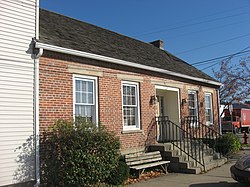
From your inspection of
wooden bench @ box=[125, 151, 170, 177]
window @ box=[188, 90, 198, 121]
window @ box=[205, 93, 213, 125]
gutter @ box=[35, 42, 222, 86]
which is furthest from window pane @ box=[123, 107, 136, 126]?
window @ box=[205, 93, 213, 125]

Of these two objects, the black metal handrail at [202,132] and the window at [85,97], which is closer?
the window at [85,97]

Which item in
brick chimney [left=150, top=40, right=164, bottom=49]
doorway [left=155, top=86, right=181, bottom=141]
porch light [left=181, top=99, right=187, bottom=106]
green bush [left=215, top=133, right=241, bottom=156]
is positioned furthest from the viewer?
brick chimney [left=150, top=40, right=164, bottom=49]

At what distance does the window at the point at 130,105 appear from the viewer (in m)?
11.6

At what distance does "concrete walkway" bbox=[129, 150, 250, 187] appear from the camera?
343 inches

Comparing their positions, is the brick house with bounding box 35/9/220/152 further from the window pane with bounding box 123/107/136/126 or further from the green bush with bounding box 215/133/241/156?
the green bush with bounding box 215/133/241/156

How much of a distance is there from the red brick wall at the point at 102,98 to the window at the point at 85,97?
211 mm

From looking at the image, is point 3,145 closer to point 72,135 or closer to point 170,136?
point 72,135

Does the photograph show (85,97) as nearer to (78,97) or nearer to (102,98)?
(78,97)

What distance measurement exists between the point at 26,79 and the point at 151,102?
6009 millimetres

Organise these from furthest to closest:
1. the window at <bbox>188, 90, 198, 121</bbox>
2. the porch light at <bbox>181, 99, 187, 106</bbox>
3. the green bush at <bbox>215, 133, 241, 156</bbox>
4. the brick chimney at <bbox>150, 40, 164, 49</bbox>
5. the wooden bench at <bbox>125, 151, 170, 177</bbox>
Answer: the brick chimney at <bbox>150, 40, 164, 49</bbox>
the window at <bbox>188, 90, 198, 121</bbox>
the porch light at <bbox>181, 99, 187, 106</bbox>
the green bush at <bbox>215, 133, 241, 156</bbox>
the wooden bench at <bbox>125, 151, 170, 177</bbox>

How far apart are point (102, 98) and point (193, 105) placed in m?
7.42

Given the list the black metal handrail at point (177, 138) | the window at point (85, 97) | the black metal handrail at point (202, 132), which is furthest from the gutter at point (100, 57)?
the black metal handrail at point (202, 132)

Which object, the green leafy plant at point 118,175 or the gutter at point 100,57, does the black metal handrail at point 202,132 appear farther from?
the green leafy plant at point 118,175

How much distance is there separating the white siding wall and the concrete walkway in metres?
3.40
